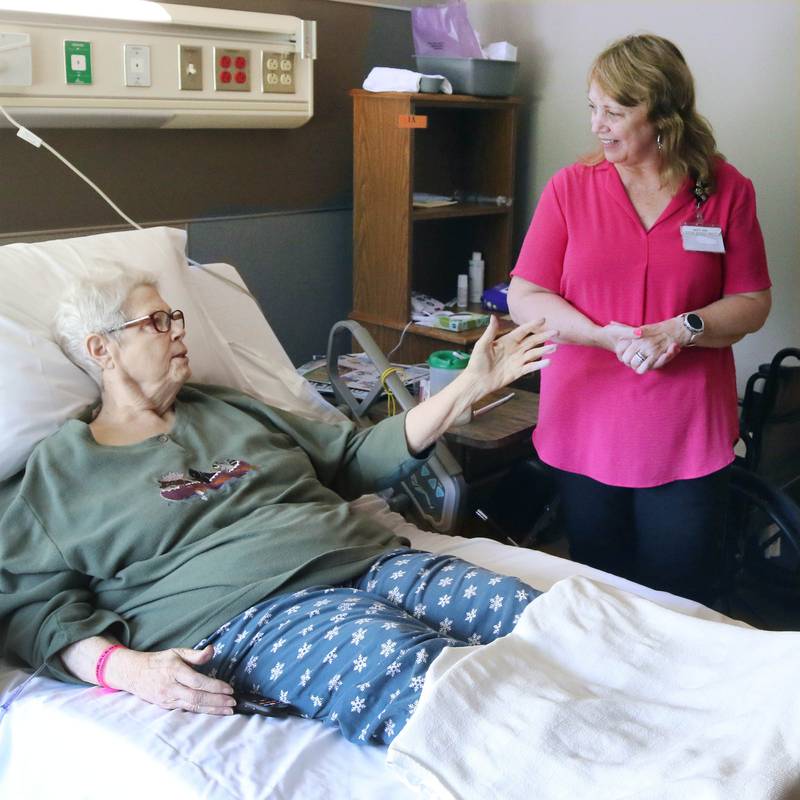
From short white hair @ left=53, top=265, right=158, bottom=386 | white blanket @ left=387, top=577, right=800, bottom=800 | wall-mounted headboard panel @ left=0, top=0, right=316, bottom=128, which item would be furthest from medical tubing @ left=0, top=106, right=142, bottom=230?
white blanket @ left=387, top=577, right=800, bottom=800

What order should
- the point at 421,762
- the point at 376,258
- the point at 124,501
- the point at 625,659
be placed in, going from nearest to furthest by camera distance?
the point at 421,762 < the point at 625,659 < the point at 124,501 < the point at 376,258

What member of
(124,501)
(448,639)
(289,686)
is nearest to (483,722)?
(448,639)

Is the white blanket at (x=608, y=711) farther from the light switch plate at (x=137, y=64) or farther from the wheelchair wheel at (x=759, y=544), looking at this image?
the light switch plate at (x=137, y=64)

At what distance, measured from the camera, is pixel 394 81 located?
2908 mm

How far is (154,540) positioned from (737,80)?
2189 mm

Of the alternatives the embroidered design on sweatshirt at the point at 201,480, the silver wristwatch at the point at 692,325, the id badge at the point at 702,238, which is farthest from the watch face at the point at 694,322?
the embroidered design on sweatshirt at the point at 201,480

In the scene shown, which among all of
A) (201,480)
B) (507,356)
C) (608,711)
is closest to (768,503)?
(507,356)

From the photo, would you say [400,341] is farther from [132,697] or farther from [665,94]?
[132,697]

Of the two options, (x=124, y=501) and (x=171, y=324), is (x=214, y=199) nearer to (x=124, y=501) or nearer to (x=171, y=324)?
(x=171, y=324)

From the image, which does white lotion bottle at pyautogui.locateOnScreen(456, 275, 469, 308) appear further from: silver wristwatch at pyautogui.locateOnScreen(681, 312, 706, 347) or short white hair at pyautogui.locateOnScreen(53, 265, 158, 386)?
short white hair at pyautogui.locateOnScreen(53, 265, 158, 386)

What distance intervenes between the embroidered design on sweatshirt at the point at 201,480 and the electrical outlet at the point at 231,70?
3.87 ft

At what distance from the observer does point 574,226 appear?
80.4 inches

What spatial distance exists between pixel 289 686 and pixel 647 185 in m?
1.19

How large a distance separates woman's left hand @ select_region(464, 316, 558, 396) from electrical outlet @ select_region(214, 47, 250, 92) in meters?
1.13
